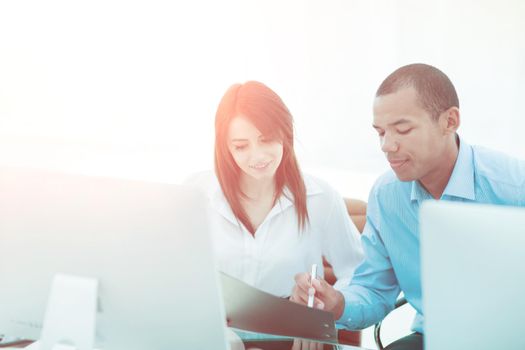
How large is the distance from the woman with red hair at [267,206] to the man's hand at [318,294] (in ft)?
1.25

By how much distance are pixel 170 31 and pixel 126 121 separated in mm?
544

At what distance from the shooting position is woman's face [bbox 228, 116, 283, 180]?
1.80 m

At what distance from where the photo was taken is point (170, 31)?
317 cm

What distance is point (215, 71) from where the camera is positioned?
3191 millimetres

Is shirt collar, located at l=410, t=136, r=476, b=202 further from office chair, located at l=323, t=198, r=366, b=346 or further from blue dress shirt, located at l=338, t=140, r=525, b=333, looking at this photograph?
office chair, located at l=323, t=198, r=366, b=346

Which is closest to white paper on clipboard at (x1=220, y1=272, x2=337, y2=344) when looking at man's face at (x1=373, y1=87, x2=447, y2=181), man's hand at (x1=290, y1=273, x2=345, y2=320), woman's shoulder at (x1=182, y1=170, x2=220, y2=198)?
man's hand at (x1=290, y1=273, x2=345, y2=320)

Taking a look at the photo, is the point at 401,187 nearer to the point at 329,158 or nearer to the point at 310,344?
the point at 310,344

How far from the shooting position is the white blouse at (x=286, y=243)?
6.18 feet

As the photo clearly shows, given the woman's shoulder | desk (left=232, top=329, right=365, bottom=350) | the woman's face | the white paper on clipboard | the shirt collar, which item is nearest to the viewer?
the white paper on clipboard

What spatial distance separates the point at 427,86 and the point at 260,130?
1.69 feet

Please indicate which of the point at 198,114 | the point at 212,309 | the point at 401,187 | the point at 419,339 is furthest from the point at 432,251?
the point at 198,114

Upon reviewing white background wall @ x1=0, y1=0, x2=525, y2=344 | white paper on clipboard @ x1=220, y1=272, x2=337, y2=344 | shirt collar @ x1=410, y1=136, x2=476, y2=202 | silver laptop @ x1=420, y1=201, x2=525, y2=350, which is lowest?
white paper on clipboard @ x1=220, y1=272, x2=337, y2=344

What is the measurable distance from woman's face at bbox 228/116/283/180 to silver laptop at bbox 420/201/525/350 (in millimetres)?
1110

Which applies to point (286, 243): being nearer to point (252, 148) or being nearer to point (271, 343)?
point (252, 148)
